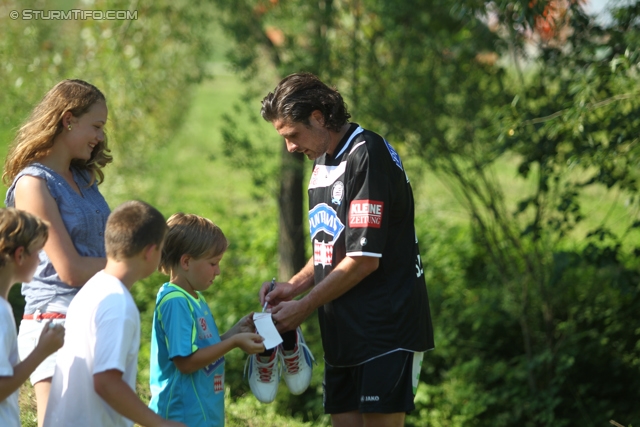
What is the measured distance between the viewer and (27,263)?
106 inches

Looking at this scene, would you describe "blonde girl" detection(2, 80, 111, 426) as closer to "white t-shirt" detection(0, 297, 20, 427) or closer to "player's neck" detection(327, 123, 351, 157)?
"white t-shirt" detection(0, 297, 20, 427)

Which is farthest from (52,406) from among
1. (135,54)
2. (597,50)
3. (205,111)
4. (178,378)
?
(205,111)

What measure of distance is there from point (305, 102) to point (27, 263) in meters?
1.41

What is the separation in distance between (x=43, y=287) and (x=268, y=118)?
1.26m

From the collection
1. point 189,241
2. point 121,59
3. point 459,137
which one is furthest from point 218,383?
point 121,59

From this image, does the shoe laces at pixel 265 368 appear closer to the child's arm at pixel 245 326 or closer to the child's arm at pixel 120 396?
the child's arm at pixel 245 326

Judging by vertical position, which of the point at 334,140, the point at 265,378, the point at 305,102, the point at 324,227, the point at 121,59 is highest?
the point at 121,59

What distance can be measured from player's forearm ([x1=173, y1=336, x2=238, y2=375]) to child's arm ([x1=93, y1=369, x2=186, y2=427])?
455mm

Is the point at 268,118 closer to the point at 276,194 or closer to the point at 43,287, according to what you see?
the point at 43,287

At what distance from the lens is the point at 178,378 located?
3145 mm

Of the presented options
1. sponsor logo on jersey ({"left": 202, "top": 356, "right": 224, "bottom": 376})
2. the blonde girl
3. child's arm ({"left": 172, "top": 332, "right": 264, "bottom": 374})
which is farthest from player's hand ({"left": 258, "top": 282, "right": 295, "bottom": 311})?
the blonde girl

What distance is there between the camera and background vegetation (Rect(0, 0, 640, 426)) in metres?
6.80

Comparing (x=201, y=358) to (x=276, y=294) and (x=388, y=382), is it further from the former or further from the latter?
(x=388, y=382)

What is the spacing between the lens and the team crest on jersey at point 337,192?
347 centimetres
